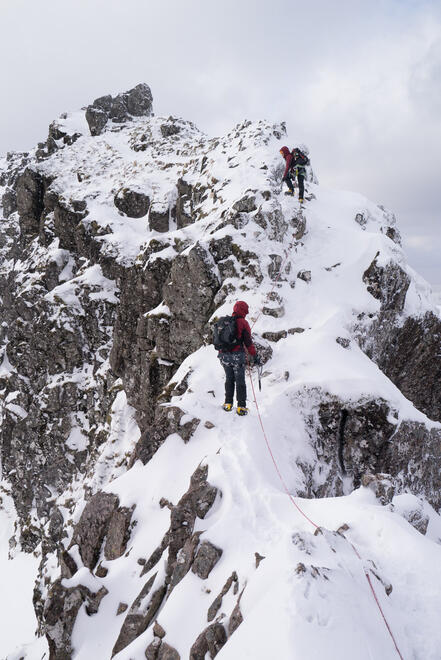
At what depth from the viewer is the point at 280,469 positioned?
786cm

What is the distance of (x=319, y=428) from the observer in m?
9.48

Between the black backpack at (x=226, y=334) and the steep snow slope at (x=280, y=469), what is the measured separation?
1.81m

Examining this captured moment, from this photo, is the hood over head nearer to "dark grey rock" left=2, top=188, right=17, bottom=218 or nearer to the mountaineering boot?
the mountaineering boot

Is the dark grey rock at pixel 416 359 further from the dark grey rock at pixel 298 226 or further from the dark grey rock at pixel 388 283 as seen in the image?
the dark grey rock at pixel 298 226

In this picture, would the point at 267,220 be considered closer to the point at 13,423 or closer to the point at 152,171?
the point at 152,171

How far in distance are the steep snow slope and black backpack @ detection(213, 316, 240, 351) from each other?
5.94ft

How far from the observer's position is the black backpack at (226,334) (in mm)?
8836

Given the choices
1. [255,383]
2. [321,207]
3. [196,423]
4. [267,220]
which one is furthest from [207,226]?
[196,423]

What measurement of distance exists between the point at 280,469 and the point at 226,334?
3298mm

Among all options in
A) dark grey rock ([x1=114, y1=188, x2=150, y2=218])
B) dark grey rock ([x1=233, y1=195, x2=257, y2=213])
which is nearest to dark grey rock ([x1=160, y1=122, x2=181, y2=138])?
dark grey rock ([x1=114, y1=188, x2=150, y2=218])

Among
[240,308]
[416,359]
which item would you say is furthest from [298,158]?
[240,308]

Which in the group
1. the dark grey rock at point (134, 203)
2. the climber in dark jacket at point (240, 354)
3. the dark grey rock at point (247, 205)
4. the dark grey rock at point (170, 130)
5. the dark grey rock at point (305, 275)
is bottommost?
the climber in dark jacket at point (240, 354)

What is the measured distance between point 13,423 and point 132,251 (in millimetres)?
18955

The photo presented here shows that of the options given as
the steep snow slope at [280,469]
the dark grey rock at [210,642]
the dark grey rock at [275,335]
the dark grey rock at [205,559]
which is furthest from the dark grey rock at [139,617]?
the dark grey rock at [275,335]
